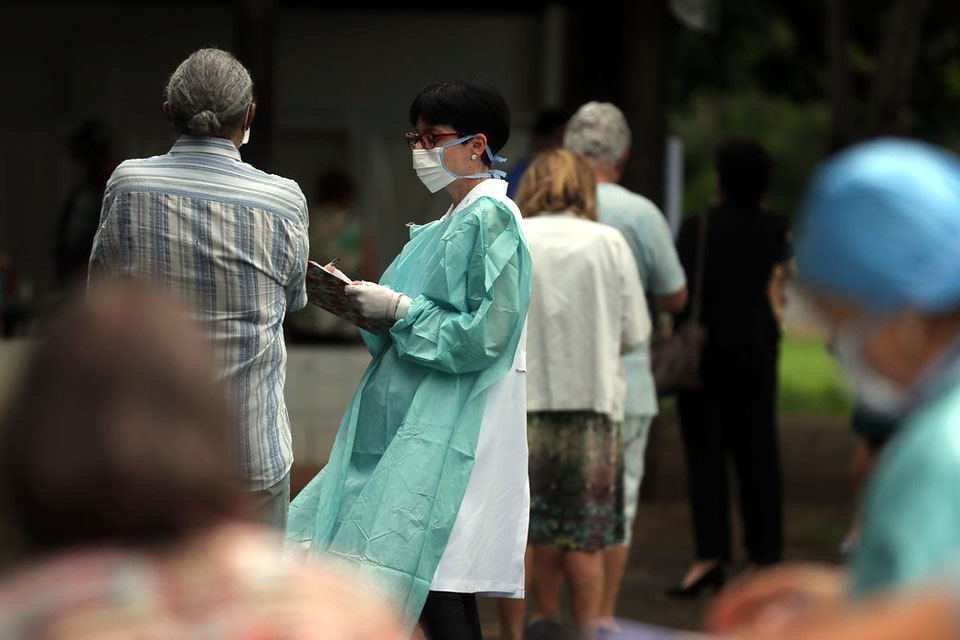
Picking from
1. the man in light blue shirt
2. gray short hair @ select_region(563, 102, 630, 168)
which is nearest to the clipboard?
the man in light blue shirt

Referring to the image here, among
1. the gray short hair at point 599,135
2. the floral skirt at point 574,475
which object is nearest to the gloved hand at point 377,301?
the floral skirt at point 574,475

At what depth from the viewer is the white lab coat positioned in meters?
4.60

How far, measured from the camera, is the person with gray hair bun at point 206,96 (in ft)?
13.6

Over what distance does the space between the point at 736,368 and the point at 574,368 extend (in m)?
1.84

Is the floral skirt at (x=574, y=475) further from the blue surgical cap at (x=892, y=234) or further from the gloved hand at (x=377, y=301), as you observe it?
the blue surgical cap at (x=892, y=234)

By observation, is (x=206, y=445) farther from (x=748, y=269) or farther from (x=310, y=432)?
(x=310, y=432)

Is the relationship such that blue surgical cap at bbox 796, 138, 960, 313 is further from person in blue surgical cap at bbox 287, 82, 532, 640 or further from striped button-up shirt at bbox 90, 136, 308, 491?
person in blue surgical cap at bbox 287, 82, 532, 640

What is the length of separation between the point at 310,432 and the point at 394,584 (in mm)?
5826

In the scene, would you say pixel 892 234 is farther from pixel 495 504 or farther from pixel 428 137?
pixel 428 137

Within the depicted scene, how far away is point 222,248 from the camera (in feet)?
13.4

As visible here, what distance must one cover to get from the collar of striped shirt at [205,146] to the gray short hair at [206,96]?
0.01 meters

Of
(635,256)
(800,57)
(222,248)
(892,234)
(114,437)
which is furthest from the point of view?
(800,57)

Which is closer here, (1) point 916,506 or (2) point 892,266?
(1) point 916,506

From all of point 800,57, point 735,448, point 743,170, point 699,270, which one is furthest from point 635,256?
point 800,57
